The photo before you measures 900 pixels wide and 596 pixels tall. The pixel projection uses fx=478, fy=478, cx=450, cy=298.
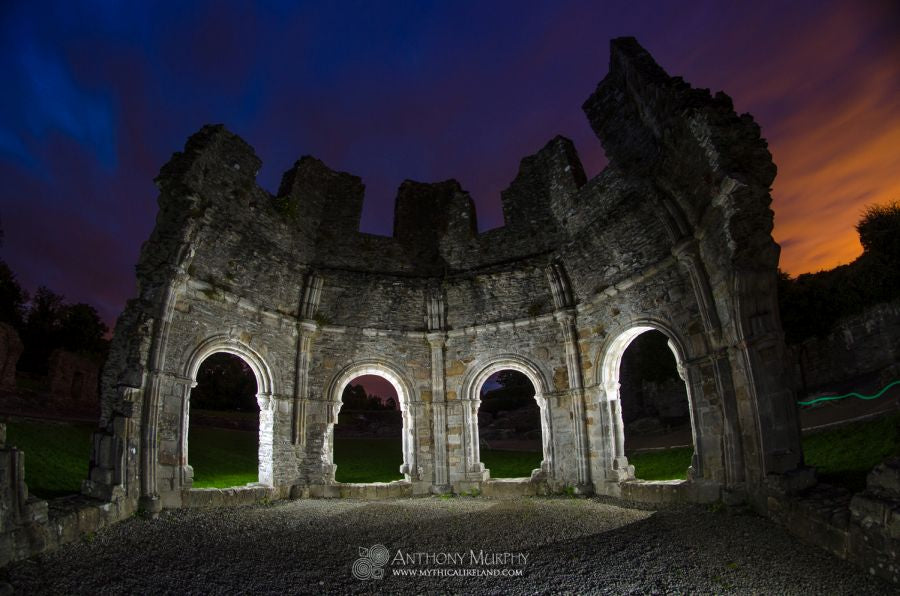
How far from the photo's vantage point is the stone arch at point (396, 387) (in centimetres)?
1148

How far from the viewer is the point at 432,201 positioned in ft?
44.7

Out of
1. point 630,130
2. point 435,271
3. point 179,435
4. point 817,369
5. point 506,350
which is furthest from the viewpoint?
point 817,369

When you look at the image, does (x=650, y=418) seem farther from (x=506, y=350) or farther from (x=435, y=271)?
(x=435, y=271)

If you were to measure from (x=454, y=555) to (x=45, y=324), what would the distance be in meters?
29.1

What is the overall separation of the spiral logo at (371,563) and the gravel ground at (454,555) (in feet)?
0.13

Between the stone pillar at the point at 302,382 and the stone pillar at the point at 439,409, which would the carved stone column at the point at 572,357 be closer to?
the stone pillar at the point at 439,409

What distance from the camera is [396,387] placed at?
12.4 m

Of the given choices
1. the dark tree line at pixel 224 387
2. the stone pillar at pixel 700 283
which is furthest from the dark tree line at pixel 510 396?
the stone pillar at pixel 700 283

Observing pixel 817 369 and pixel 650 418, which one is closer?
pixel 817 369

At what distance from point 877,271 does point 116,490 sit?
21200mm

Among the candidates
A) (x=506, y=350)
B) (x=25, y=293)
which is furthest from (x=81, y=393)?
(x=506, y=350)

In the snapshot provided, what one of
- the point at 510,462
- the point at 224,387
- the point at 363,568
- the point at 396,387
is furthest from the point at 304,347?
the point at 224,387

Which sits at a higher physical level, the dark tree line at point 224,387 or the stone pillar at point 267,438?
the dark tree line at point 224,387

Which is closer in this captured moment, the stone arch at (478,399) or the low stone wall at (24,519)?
the low stone wall at (24,519)
